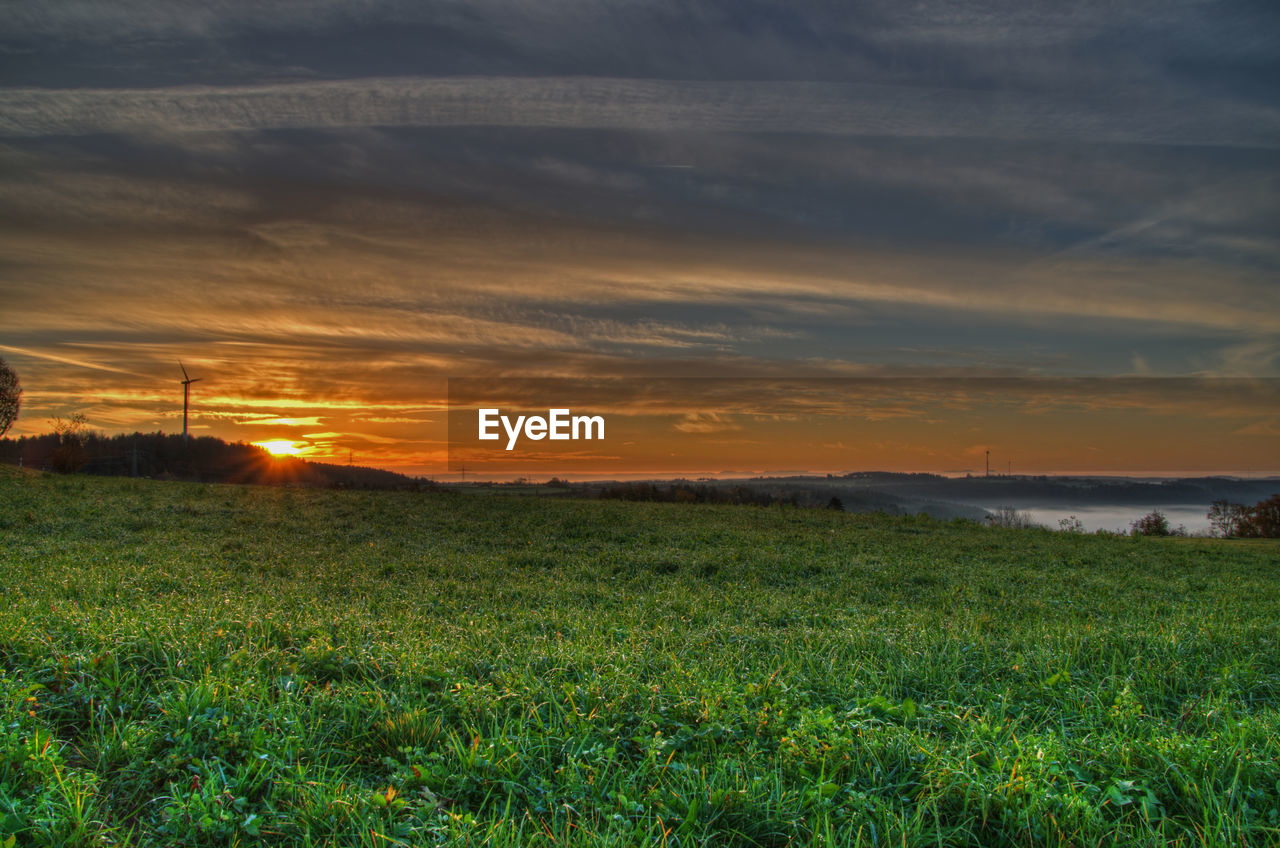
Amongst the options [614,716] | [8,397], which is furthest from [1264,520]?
[8,397]

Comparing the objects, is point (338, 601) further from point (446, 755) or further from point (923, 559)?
point (923, 559)

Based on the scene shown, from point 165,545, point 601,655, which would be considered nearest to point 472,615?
point 601,655

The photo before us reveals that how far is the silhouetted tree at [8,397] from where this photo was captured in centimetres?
5425

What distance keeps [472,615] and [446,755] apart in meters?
4.85

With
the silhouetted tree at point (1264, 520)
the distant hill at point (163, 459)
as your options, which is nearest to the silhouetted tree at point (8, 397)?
the distant hill at point (163, 459)

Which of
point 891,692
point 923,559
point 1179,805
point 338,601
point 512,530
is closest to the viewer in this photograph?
point 1179,805

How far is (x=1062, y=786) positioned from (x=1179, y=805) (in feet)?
2.23

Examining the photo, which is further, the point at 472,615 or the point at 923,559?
the point at 923,559

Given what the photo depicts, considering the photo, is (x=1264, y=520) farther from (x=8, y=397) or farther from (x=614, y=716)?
(x=8, y=397)

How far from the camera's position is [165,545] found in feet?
52.4

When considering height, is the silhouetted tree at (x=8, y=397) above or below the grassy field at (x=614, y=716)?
above

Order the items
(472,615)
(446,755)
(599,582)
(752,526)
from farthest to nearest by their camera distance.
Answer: (752,526) → (599,582) → (472,615) → (446,755)

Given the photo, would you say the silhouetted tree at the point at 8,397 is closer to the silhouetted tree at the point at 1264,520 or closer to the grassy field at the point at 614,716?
the grassy field at the point at 614,716

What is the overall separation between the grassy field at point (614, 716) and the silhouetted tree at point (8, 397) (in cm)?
5636
